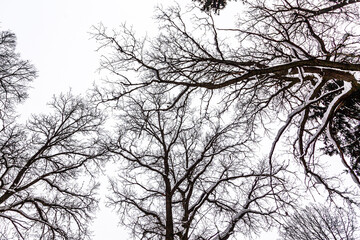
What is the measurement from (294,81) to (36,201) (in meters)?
8.91

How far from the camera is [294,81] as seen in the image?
17.5 feet

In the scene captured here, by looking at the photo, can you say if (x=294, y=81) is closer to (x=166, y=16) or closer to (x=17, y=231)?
(x=166, y=16)

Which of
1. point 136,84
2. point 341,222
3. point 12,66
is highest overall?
point 12,66

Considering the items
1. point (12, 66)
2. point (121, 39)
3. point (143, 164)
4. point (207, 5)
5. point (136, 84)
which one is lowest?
point (136, 84)

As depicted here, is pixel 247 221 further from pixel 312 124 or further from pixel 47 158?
pixel 47 158

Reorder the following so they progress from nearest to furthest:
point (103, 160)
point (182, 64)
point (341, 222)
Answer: point (182, 64), point (103, 160), point (341, 222)

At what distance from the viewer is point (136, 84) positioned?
473cm

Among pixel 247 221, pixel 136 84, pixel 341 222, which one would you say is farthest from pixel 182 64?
pixel 341 222

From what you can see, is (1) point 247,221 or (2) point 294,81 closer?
(2) point 294,81

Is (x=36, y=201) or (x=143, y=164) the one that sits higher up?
(x=143, y=164)

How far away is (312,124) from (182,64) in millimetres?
4523

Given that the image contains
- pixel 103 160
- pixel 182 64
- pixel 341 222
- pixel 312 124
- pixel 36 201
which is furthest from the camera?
pixel 341 222

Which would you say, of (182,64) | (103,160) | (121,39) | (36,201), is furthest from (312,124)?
(36,201)

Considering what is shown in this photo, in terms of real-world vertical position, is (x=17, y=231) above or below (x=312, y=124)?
above
